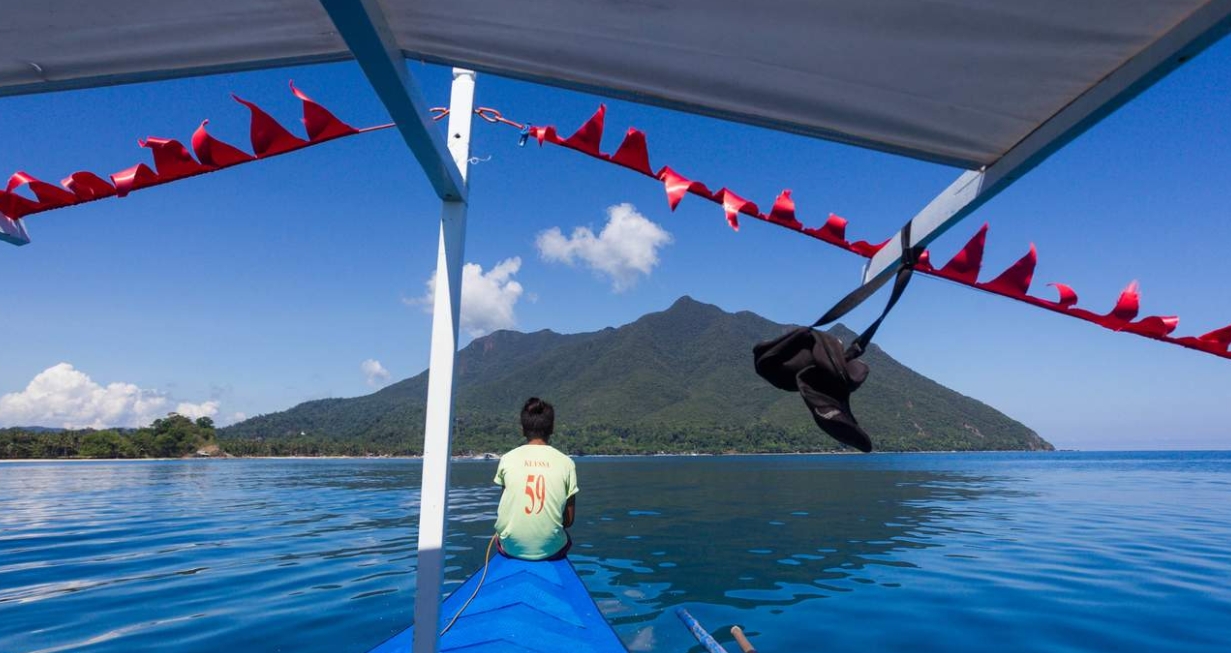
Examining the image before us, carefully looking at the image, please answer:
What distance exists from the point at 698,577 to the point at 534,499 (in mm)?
6059

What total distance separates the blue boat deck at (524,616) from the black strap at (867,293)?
2.79 m

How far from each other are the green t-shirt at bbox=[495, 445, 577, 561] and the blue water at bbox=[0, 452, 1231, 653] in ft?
7.11

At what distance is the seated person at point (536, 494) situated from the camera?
4473mm

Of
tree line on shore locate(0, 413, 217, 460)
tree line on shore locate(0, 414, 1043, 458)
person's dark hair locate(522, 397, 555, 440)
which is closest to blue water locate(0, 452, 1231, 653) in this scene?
person's dark hair locate(522, 397, 555, 440)

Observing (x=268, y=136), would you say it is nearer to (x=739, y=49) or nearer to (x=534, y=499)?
(x=739, y=49)

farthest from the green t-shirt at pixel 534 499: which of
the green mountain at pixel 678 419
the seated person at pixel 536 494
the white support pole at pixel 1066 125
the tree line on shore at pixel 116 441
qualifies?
the tree line on shore at pixel 116 441

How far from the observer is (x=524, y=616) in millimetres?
4137

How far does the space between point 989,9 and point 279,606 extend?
353 inches

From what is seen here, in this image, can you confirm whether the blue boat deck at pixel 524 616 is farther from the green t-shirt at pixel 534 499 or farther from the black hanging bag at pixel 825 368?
the black hanging bag at pixel 825 368

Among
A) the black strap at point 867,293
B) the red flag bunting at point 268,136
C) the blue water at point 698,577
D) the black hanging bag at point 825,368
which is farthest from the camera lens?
the blue water at point 698,577

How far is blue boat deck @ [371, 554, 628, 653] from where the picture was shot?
3.83 meters

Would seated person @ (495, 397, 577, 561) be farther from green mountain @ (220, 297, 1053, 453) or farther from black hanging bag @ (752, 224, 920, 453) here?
green mountain @ (220, 297, 1053, 453)

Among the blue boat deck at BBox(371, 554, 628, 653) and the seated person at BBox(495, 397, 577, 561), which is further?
the seated person at BBox(495, 397, 577, 561)

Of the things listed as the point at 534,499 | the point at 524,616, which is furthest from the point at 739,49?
the point at 524,616
